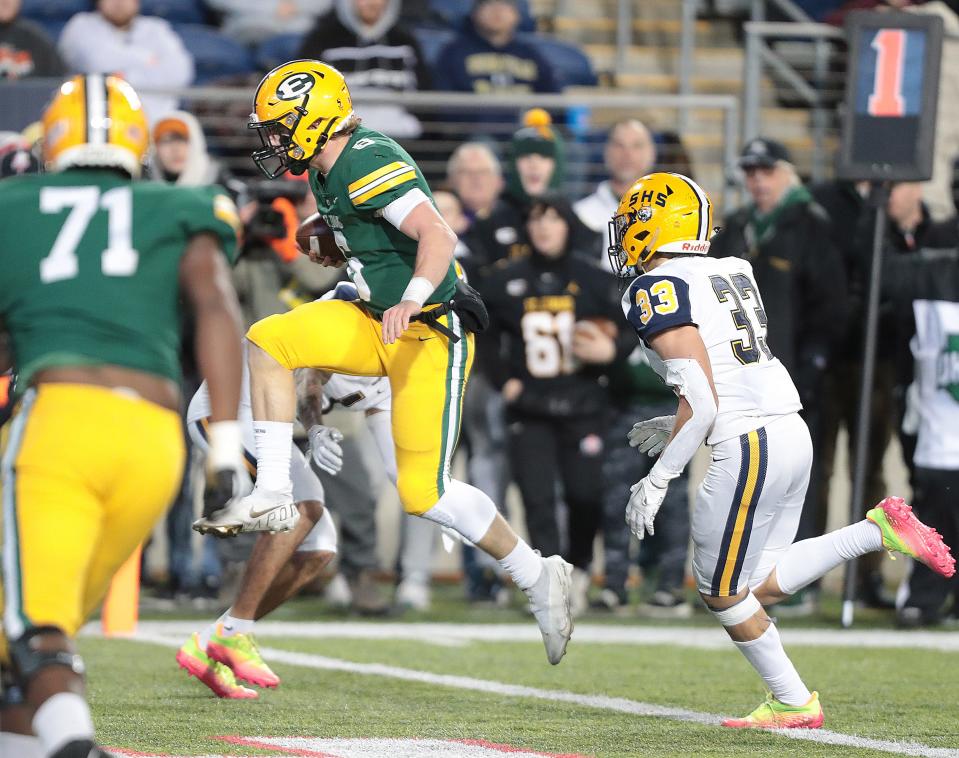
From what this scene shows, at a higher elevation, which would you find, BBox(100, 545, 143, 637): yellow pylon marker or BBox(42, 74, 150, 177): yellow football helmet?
BBox(42, 74, 150, 177): yellow football helmet

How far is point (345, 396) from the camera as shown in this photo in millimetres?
6250

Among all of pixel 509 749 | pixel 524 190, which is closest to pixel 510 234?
pixel 524 190

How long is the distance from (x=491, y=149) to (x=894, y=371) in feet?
9.09

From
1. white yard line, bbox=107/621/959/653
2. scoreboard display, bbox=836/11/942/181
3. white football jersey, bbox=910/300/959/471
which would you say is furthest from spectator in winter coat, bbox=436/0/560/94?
white yard line, bbox=107/621/959/653

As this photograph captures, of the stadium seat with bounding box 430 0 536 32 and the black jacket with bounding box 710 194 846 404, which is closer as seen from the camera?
the black jacket with bounding box 710 194 846 404

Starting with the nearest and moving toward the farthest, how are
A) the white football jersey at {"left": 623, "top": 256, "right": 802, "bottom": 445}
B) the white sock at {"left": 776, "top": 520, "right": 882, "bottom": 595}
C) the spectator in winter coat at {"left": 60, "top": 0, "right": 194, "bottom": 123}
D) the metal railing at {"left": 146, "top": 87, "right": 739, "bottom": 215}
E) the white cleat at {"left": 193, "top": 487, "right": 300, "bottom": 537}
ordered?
the white football jersey at {"left": 623, "top": 256, "right": 802, "bottom": 445}
the white cleat at {"left": 193, "top": 487, "right": 300, "bottom": 537}
the white sock at {"left": 776, "top": 520, "right": 882, "bottom": 595}
the metal railing at {"left": 146, "top": 87, "right": 739, "bottom": 215}
the spectator in winter coat at {"left": 60, "top": 0, "right": 194, "bottom": 123}

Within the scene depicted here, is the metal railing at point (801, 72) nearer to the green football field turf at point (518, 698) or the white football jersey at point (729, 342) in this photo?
the green football field turf at point (518, 698)

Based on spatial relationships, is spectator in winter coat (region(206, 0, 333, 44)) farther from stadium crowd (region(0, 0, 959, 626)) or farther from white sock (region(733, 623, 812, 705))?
white sock (region(733, 623, 812, 705))

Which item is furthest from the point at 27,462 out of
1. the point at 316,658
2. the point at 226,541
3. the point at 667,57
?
the point at 667,57

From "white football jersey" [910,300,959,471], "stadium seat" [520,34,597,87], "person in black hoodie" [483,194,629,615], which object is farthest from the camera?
"stadium seat" [520,34,597,87]

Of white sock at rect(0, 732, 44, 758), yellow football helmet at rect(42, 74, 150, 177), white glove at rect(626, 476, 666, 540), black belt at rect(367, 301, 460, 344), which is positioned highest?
yellow football helmet at rect(42, 74, 150, 177)

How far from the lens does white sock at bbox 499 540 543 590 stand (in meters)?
5.98

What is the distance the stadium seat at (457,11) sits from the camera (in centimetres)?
1277

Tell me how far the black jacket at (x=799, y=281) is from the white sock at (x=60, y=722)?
19.7ft
